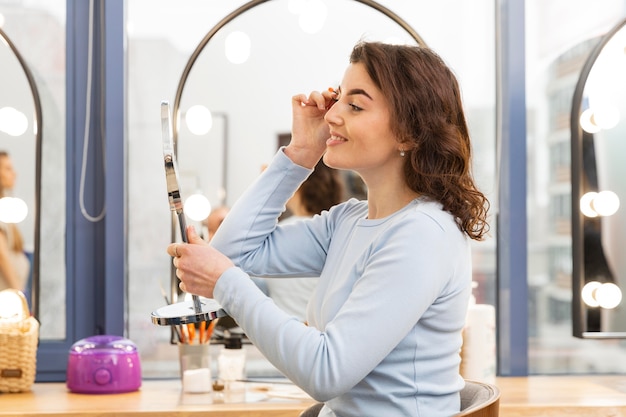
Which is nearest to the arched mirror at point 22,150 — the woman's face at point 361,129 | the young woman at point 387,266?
the young woman at point 387,266

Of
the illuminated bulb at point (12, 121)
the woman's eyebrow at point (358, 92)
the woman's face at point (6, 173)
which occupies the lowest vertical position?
the woman's face at point (6, 173)

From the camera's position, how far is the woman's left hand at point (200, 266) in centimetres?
124

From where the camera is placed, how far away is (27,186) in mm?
2119

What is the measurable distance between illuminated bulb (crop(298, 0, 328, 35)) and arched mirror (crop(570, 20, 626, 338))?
0.67 metres

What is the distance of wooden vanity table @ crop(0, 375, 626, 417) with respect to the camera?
5.67 feet

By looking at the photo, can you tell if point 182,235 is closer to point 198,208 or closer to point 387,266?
point 387,266

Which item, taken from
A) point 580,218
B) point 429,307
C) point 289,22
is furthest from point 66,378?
point 580,218

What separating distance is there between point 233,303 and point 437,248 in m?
0.29

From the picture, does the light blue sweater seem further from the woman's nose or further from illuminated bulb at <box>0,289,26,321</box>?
illuminated bulb at <box>0,289,26,321</box>

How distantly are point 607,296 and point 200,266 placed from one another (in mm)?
1305

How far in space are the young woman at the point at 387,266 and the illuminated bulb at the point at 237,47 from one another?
78 cm

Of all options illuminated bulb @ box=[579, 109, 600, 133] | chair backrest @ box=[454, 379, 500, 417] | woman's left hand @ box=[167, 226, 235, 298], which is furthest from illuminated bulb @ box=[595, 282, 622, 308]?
woman's left hand @ box=[167, 226, 235, 298]

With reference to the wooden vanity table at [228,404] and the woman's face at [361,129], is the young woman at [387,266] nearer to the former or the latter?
the woman's face at [361,129]

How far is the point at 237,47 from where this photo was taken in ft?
7.11
